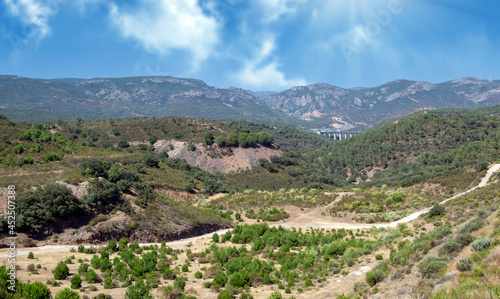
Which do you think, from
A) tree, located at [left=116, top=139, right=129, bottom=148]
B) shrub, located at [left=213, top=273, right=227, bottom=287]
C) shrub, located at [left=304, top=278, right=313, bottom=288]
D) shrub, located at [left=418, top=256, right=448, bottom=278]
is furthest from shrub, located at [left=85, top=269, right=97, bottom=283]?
tree, located at [left=116, top=139, right=129, bottom=148]

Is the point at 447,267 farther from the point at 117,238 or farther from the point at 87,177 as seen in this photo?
the point at 87,177

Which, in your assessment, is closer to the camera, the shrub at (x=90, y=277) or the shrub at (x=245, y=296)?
the shrub at (x=245, y=296)

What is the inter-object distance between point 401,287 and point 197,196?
4635 centimetres

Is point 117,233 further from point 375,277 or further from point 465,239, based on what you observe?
point 465,239

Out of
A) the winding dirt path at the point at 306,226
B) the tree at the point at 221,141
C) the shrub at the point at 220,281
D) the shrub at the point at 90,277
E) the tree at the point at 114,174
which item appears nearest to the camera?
the shrub at the point at 90,277

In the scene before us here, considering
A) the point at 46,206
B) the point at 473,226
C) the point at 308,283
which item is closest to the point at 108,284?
the point at 308,283

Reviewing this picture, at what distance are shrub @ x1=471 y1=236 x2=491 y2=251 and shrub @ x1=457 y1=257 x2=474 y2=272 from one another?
1935 millimetres

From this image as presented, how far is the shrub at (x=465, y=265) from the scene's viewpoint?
1237 cm

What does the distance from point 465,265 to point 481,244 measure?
263 centimetres

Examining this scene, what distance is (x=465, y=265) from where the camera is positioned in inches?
490

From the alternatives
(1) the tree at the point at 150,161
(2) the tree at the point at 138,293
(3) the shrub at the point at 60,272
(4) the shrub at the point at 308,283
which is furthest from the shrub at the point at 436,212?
(1) the tree at the point at 150,161

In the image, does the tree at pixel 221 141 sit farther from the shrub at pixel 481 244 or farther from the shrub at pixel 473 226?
the shrub at pixel 481 244

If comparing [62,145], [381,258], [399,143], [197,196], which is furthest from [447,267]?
[399,143]

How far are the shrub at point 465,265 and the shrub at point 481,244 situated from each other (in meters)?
1.94
